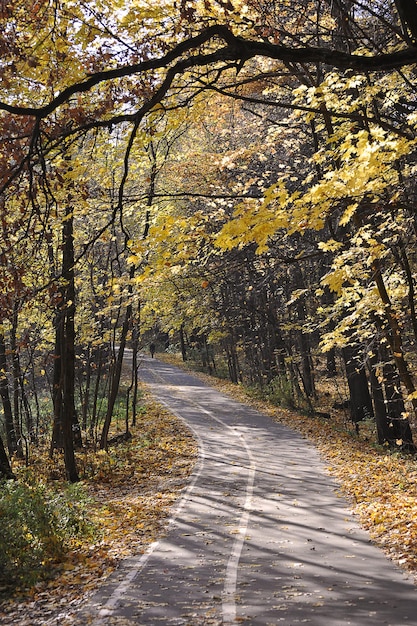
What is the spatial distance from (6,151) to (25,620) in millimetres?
5120

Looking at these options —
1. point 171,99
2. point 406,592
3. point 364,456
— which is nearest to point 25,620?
point 406,592

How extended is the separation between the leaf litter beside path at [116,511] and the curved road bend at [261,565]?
1.16ft

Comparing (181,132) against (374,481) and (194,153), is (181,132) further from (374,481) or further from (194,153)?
(194,153)

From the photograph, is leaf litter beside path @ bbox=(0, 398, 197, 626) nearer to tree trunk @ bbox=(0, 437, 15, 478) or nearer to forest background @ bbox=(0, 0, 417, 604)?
forest background @ bbox=(0, 0, 417, 604)

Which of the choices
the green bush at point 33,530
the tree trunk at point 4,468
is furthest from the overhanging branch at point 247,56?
the tree trunk at point 4,468

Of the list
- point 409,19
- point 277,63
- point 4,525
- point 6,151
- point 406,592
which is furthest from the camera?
point 277,63

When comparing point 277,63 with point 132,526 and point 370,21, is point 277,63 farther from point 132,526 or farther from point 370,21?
point 132,526

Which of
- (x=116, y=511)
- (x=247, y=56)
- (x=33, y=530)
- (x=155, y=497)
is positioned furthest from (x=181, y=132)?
(x=155, y=497)

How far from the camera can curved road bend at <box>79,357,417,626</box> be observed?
21.5 ft

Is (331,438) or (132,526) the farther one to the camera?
(331,438)

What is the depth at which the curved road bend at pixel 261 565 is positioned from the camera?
6559 millimetres

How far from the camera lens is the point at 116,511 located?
12.2 metres

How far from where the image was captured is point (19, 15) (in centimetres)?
724

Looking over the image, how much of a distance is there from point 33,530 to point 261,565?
3755mm
